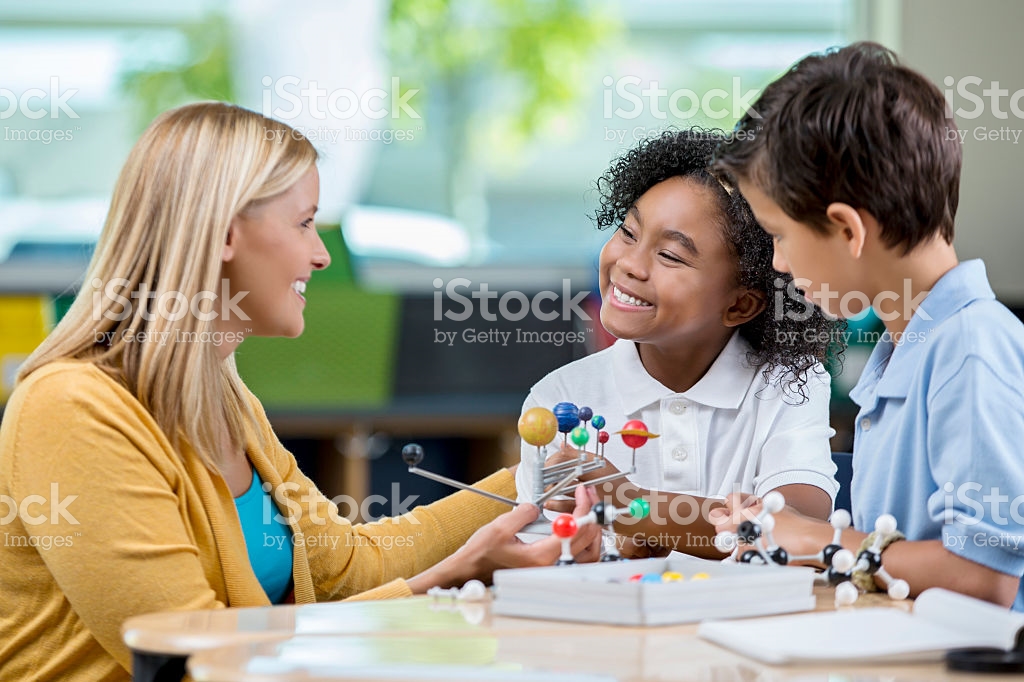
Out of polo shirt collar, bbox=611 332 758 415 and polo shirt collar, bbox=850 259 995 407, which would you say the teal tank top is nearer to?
polo shirt collar, bbox=611 332 758 415

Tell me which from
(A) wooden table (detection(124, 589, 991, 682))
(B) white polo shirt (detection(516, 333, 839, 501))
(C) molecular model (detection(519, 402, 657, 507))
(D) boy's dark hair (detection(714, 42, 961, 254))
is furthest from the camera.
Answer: (B) white polo shirt (detection(516, 333, 839, 501))

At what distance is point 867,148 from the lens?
4.17 feet

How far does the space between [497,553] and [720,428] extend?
0.56 meters

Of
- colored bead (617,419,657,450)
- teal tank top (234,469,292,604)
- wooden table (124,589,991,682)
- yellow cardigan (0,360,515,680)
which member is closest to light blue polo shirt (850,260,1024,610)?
wooden table (124,589,991,682)

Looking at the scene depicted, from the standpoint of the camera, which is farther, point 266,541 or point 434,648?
point 266,541

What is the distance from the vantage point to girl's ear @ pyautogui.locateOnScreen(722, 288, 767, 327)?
1.83 m

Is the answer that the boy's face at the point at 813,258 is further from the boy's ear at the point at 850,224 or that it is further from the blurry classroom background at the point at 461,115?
the blurry classroom background at the point at 461,115

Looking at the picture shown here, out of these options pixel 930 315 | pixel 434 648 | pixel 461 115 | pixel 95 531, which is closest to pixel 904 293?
pixel 930 315

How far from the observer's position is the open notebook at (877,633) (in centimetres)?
91

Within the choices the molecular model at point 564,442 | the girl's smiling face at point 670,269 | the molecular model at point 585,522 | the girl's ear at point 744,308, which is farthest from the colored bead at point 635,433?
the girl's ear at point 744,308

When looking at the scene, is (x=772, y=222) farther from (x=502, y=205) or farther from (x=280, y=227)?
(x=502, y=205)

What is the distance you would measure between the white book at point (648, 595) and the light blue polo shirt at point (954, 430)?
20 cm

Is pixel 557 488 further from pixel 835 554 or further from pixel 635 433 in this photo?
pixel 835 554

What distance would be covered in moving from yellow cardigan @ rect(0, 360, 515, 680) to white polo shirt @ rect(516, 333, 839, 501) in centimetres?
49
